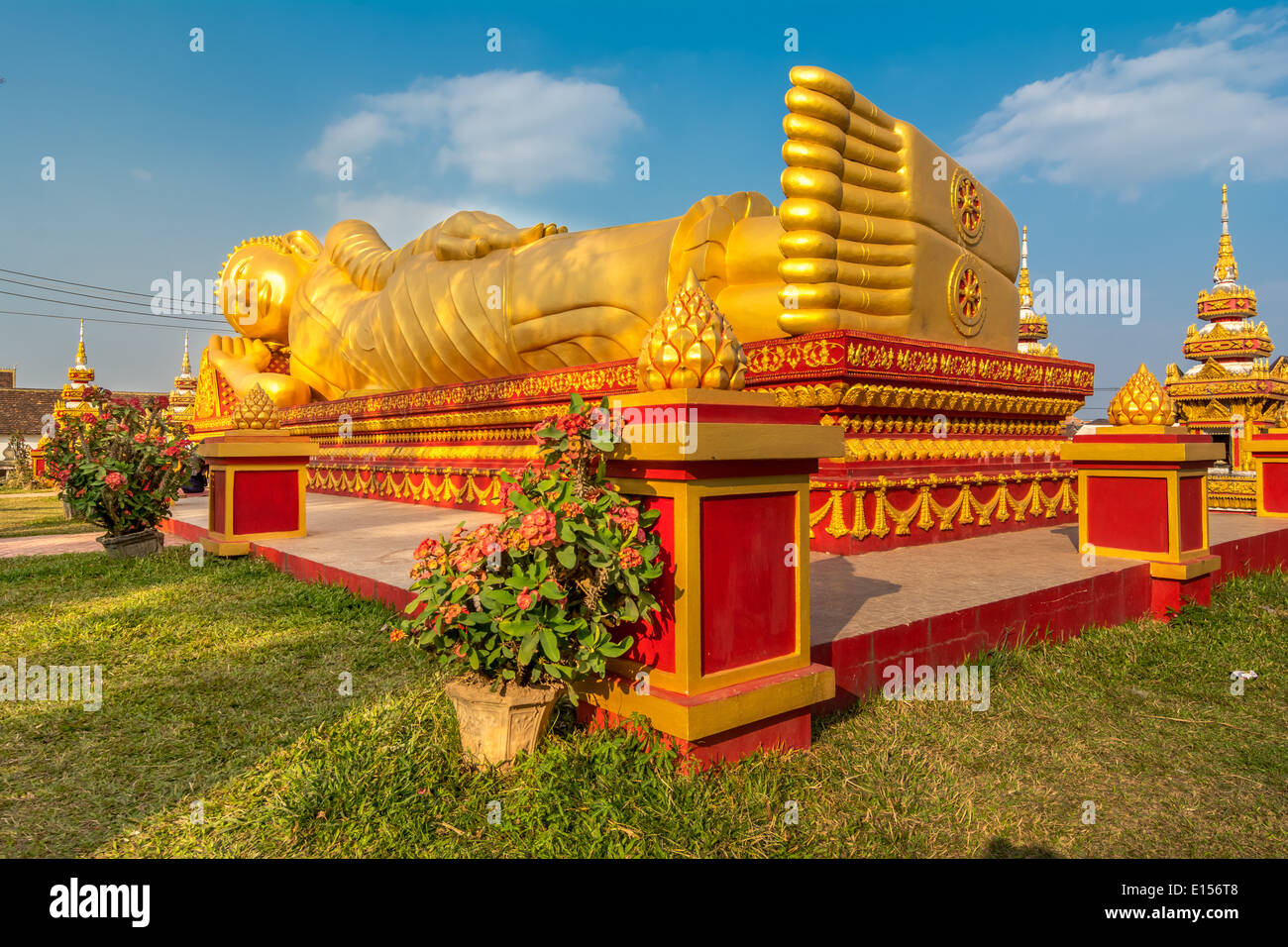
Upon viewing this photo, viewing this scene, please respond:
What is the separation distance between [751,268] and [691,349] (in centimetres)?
462

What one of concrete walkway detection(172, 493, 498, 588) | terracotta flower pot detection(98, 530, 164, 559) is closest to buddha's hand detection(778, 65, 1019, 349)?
concrete walkway detection(172, 493, 498, 588)

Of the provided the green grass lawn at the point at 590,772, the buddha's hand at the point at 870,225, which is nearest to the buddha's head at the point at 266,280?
the buddha's hand at the point at 870,225

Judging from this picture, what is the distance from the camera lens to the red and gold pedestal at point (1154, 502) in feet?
15.9

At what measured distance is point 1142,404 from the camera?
5066mm

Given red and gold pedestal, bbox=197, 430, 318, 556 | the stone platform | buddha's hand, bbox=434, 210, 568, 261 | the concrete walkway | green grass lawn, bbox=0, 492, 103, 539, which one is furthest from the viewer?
green grass lawn, bbox=0, 492, 103, 539

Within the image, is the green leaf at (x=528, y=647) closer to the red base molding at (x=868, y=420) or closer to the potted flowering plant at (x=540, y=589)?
the potted flowering plant at (x=540, y=589)

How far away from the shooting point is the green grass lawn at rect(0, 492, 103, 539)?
9.66 metres

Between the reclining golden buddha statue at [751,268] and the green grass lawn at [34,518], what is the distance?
13.2 feet

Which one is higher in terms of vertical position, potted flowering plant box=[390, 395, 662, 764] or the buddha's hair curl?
the buddha's hair curl

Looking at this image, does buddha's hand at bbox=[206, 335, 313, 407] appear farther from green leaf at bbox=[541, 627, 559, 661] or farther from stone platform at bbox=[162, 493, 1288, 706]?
green leaf at bbox=[541, 627, 559, 661]

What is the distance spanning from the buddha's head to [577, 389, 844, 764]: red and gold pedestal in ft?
40.2

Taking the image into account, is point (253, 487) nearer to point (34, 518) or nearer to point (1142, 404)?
point (1142, 404)
